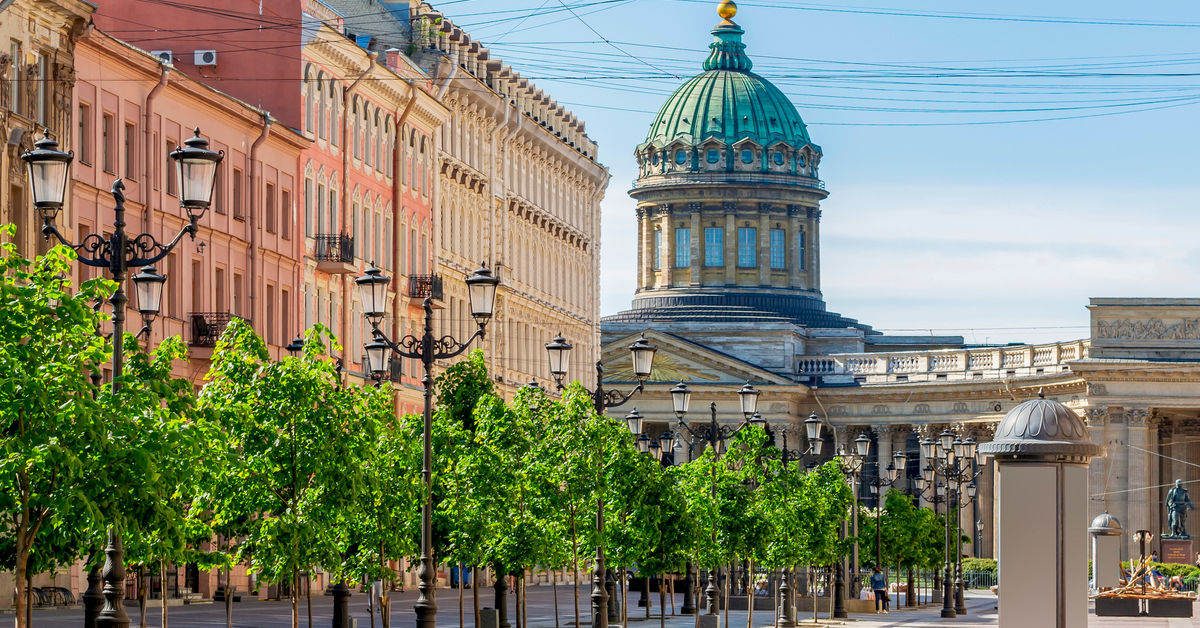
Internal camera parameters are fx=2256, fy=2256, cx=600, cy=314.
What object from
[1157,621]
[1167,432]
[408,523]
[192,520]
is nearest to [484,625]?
[408,523]

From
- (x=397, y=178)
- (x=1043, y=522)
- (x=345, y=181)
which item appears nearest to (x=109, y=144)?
(x=345, y=181)

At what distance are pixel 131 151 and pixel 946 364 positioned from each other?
77.7 metres

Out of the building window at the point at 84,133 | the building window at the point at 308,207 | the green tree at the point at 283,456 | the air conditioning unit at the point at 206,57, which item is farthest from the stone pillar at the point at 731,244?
the green tree at the point at 283,456

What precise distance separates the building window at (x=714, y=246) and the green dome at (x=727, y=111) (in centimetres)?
627

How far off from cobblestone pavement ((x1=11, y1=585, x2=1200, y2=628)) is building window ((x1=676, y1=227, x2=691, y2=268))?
7456 cm

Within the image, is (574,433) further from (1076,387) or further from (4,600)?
(1076,387)

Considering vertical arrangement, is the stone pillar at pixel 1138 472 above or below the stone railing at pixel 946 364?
below

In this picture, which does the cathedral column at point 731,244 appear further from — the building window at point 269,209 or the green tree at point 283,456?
the green tree at point 283,456

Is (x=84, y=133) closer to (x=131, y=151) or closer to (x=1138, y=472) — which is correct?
(x=131, y=151)

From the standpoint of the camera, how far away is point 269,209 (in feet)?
214

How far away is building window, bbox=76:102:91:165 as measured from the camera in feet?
173

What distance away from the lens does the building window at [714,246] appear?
154 m

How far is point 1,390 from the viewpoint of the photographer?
20.7 m

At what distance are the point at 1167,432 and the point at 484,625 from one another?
8806 centimetres
